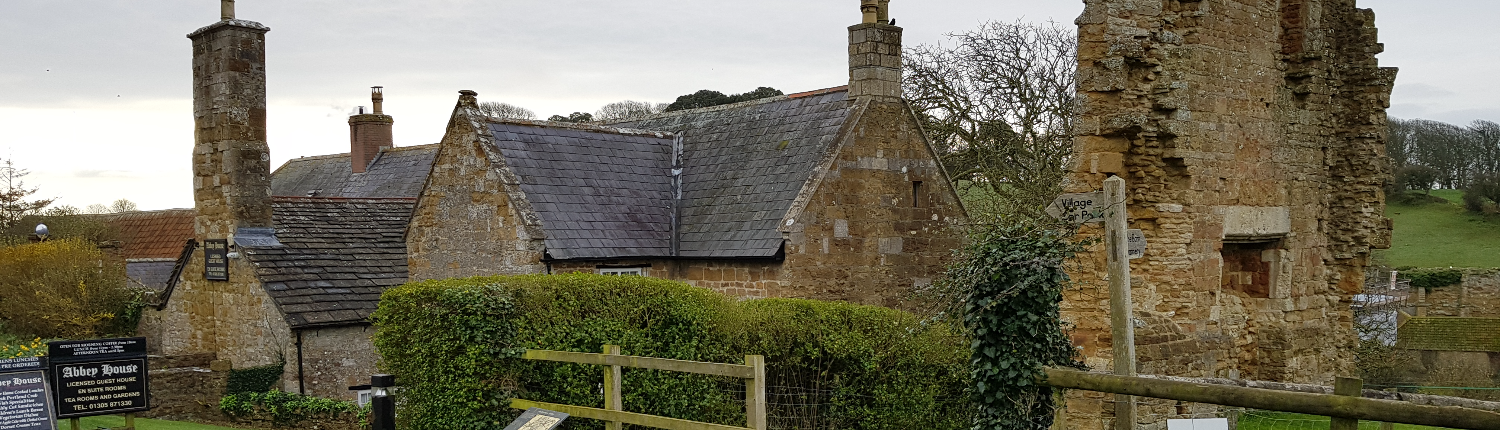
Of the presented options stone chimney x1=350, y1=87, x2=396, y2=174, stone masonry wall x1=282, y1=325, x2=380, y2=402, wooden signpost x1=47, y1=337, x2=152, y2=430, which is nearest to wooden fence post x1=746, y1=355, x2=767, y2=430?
wooden signpost x1=47, y1=337, x2=152, y2=430

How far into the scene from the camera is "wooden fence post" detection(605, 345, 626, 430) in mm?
10750

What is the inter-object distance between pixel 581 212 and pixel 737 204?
251 cm

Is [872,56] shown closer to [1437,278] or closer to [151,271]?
[151,271]

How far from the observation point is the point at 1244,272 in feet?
42.7

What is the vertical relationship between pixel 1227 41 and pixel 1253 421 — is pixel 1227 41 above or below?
above

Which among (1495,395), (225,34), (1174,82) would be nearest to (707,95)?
(225,34)

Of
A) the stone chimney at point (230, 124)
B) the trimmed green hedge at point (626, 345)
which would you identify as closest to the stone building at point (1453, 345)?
the trimmed green hedge at point (626, 345)

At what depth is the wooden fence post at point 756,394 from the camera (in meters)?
9.73

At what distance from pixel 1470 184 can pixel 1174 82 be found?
181ft

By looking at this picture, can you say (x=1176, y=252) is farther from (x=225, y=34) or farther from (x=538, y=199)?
(x=225, y=34)

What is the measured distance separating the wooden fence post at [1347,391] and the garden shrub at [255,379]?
1679 centimetres

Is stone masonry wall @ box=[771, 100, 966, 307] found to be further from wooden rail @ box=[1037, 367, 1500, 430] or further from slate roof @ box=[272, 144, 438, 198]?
slate roof @ box=[272, 144, 438, 198]

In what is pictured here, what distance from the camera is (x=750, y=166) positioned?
1889 cm

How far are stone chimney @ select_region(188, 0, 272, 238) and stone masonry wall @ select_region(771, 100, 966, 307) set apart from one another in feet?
35.3
